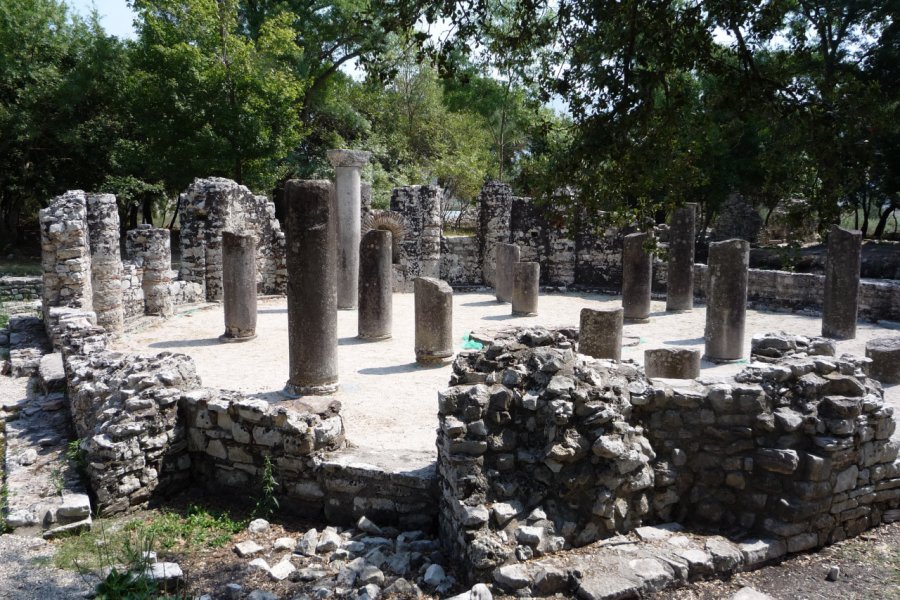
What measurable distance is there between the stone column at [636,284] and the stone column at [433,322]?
601 centimetres

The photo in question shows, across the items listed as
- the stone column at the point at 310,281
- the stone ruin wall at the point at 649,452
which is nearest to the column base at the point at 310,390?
the stone column at the point at 310,281

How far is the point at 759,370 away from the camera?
616 cm

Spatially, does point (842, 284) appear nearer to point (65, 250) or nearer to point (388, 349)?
point (388, 349)

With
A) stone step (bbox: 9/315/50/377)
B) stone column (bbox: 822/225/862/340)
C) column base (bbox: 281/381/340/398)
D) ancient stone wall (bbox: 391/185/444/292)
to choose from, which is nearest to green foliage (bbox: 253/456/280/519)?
column base (bbox: 281/381/340/398)

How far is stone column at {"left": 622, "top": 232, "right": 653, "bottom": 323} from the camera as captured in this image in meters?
15.8

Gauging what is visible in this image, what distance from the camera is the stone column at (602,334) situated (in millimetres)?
11078

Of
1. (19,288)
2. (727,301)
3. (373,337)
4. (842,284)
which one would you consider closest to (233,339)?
(373,337)

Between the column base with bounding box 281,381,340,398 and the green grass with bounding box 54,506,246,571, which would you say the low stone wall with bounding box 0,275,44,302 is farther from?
the green grass with bounding box 54,506,246,571

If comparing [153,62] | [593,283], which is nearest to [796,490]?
[593,283]

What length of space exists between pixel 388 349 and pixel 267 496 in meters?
6.16

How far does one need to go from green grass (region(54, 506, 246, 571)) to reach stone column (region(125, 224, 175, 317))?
9639 mm

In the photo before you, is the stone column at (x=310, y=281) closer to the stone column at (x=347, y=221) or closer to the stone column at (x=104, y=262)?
the stone column at (x=104, y=262)

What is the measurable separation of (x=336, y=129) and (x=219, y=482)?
2701 cm

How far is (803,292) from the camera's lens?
1670cm
